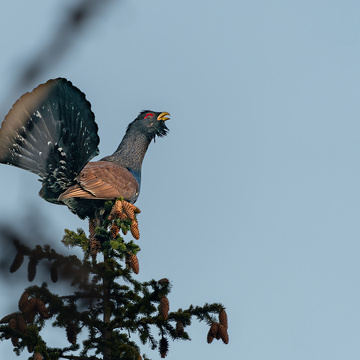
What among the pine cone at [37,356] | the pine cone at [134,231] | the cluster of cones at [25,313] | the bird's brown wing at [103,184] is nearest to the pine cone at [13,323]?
the cluster of cones at [25,313]

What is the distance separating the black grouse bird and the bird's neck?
19 cm

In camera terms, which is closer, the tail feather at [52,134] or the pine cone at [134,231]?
the tail feather at [52,134]

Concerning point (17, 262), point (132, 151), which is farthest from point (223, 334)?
point (132, 151)

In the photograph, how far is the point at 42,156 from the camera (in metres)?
7.94

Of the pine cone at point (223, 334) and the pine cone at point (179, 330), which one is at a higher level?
the pine cone at point (223, 334)

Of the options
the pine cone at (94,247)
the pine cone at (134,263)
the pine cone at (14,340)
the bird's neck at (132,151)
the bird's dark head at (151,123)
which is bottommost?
the pine cone at (14,340)

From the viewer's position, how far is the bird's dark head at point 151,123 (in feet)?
30.9

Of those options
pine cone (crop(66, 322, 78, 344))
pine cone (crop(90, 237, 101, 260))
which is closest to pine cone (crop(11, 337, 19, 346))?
pine cone (crop(66, 322, 78, 344))

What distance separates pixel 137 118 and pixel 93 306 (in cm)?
330

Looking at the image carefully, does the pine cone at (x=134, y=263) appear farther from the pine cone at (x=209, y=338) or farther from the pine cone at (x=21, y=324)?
the pine cone at (x=21, y=324)

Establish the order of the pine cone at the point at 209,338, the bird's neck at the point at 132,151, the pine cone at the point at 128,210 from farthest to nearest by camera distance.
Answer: the bird's neck at the point at 132,151 < the pine cone at the point at 128,210 < the pine cone at the point at 209,338

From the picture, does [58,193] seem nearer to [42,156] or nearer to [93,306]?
[42,156]

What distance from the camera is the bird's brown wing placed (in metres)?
8.23

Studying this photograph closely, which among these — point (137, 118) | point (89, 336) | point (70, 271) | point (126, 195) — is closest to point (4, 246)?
point (70, 271)
